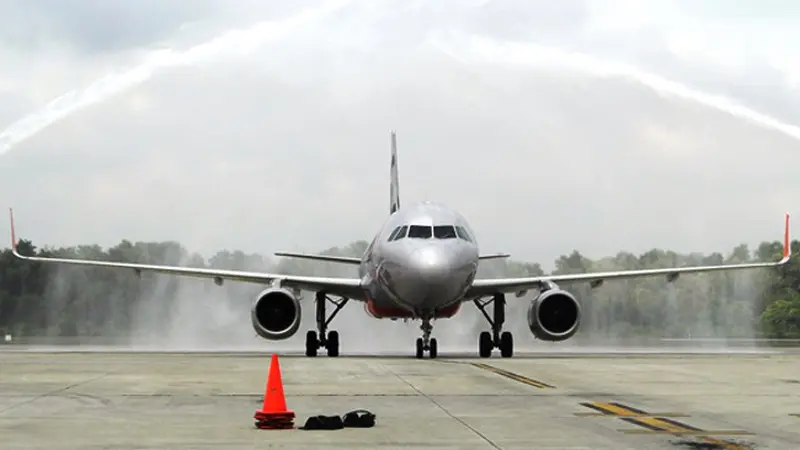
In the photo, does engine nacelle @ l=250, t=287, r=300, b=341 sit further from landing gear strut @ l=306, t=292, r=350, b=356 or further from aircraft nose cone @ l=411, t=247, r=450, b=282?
aircraft nose cone @ l=411, t=247, r=450, b=282

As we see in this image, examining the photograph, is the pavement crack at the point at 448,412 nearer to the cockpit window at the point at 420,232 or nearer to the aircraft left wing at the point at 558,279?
the cockpit window at the point at 420,232

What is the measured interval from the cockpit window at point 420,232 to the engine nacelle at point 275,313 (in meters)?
4.02

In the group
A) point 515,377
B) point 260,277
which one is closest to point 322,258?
point 260,277

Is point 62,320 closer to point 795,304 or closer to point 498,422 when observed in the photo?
point 795,304

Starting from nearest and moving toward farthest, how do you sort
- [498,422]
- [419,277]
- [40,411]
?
[498,422] → [40,411] → [419,277]

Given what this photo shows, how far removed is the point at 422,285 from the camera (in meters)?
33.6

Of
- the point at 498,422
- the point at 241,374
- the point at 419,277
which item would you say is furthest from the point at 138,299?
the point at 498,422

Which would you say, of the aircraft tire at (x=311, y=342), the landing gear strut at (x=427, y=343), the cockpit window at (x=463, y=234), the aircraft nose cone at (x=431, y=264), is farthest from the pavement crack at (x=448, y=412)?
the aircraft tire at (x=311, y=342)

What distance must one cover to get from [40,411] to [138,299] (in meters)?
48.2

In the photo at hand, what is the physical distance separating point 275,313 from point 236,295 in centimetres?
2334

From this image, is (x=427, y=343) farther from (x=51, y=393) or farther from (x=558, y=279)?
(x=51, y=393)

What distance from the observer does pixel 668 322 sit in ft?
212

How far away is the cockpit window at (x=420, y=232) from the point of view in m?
34.4

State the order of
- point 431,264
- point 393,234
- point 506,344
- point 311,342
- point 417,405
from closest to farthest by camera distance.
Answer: point 417,405, point 431,264, point 393,234, point 506,344, point 311,342
